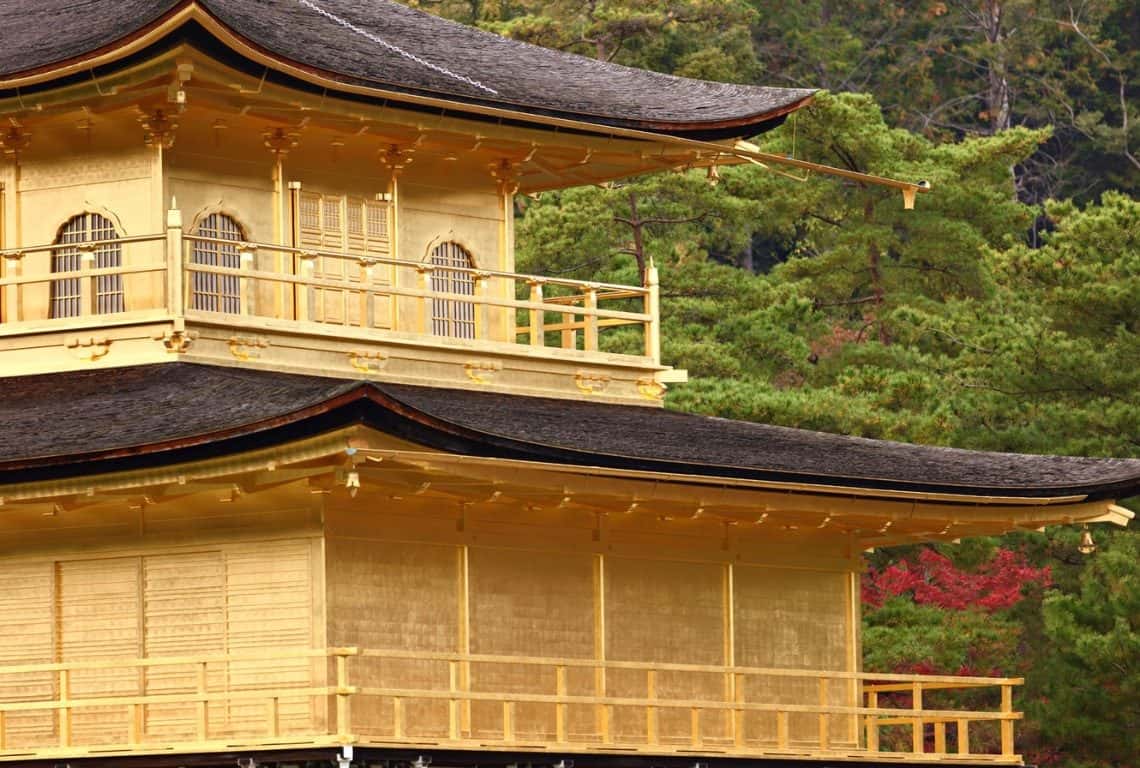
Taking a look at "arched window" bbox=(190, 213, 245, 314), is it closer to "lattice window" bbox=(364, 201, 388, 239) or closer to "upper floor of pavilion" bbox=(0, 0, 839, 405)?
"upper floor of pavilion" bbox=(0, 0, 839, 405)

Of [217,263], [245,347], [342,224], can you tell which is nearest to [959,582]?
[342,224]

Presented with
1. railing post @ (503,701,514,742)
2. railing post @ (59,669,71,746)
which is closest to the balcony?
railing post @ (59,669,71,746)

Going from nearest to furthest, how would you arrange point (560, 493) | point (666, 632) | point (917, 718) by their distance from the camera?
1. point (560, 493)
2. point (666, 632)
3. point (917, 718)

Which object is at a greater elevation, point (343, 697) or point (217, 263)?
point (217, 263)

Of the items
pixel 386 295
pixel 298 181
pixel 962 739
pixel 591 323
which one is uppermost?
pixel 298 181

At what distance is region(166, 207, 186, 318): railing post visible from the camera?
31516mm

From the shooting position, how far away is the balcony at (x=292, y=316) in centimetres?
3203

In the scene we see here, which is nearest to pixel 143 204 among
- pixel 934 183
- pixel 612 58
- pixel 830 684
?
pixel 830 684

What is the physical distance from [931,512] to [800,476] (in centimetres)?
263

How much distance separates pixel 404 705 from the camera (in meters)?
31.2

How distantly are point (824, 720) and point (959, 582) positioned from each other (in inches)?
863

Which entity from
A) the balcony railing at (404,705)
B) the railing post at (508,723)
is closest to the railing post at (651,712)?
the balcony railing at (404,705)

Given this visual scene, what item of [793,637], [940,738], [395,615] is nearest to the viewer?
[395,615]

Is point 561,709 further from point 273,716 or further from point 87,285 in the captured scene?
point 87,285
